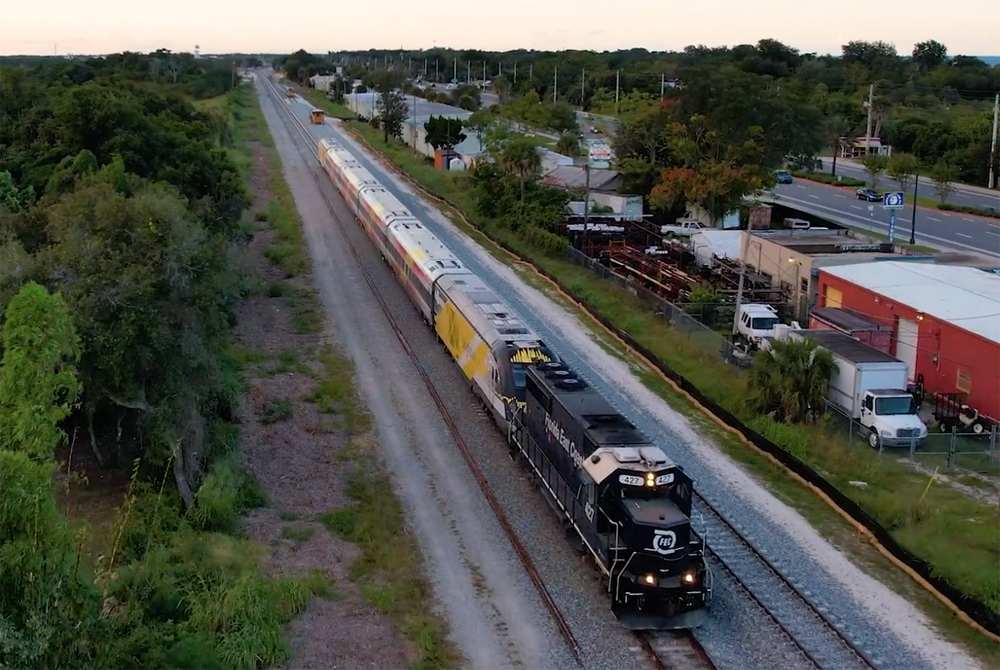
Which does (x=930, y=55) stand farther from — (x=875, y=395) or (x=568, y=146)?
(x=875, y=395)

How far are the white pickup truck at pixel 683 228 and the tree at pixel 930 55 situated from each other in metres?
106

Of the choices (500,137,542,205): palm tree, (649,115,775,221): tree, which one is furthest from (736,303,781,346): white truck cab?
(500,137,542,205): palm tree

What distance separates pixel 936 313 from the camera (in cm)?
3130

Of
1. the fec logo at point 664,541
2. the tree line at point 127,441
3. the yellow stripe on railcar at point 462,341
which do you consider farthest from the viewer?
the yellow stripe on railcar at point 462,341


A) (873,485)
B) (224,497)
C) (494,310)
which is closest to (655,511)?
(224,497)

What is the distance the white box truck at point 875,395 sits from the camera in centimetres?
2709

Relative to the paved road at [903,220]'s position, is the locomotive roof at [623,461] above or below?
below

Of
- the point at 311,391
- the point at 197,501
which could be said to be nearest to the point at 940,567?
the point at 197,501

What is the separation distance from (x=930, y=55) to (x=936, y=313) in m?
134

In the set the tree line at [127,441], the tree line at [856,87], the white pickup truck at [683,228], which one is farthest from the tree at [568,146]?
the tree line at [127,441]

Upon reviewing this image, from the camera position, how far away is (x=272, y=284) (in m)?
44.7

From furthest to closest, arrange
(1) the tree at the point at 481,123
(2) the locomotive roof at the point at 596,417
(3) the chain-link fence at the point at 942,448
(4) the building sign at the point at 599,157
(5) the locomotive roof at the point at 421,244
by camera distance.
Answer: (1) the tree at the point at 481,123
(4) the building sign at the point at 599,157
(5) the locomotive roof at the point at 421,244
(3) the chain-link fence at the point at 942,448
(2) the locomotive roof at the point at 596,417

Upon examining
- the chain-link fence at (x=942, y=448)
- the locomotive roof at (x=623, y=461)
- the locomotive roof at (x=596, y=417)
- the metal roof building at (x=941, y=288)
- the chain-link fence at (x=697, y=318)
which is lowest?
the chain-link fence at (x=942, y=448)

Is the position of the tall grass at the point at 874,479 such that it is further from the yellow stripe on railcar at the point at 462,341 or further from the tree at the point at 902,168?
the tree at the point at 902,168
